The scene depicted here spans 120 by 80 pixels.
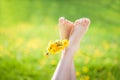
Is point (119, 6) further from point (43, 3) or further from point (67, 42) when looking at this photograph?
point (67, 42)

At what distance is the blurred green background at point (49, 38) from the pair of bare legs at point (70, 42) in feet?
2.51

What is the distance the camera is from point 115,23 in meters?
3.91

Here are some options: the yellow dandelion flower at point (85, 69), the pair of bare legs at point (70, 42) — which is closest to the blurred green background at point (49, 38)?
the yellow dandelion flower at point (85, 69)

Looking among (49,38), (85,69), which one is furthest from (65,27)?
(49,38)

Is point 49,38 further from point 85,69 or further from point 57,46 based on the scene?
point 57,46

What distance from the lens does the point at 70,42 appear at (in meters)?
2.23

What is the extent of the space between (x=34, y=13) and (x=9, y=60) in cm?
92

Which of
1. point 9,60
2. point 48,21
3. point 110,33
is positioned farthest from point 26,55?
point 110,33

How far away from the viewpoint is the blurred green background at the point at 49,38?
309cm

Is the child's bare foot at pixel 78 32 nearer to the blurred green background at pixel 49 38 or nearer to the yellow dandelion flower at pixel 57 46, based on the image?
the yellow dandelion flower at pixel 57 46

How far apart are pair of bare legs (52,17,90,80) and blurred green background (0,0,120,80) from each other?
2.51ft

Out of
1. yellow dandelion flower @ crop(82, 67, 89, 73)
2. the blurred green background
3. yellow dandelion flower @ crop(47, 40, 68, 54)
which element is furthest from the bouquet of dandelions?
yellow dandelion flower @ crop(82, 67, 89, 73)

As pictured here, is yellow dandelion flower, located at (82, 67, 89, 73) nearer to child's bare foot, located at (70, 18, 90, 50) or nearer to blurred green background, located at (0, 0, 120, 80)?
blurred green background, located at (0, 0, 120, 80)

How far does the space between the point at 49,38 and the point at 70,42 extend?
142 cm
